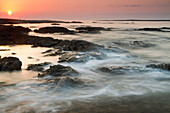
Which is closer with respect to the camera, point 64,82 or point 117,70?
point 64,82

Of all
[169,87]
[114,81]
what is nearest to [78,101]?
[114,81]

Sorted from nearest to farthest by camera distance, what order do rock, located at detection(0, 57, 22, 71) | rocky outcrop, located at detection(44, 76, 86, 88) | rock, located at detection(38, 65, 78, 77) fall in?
rocky outcrop, located at detection(44, 76, 86, 88) → rock, located at detection(38, 65, 78, 77) → rock, located at detection(0, 57, 22, 71)

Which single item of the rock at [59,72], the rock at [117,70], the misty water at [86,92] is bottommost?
the misty water at [86,92]

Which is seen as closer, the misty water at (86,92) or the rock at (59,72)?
the misty water at (86,92)

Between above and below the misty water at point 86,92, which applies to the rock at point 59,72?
above

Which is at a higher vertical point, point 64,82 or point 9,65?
point 9,65

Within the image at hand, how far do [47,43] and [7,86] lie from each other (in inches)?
485

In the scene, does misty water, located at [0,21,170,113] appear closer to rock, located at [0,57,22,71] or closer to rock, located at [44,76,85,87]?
rock, located at [44,76,85,87]

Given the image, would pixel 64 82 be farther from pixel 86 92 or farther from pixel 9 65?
pixel 9 65

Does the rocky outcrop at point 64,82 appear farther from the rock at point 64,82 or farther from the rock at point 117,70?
the rock at point 117,70

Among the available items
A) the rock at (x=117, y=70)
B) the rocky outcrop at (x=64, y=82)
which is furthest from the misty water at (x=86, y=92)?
the rock at (x=117, y=70)

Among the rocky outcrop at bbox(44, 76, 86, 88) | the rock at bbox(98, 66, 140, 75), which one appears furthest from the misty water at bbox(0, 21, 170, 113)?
the rock at bbox(98, 66, 140, 75)

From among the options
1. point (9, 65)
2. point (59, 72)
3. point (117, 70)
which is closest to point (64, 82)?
point (59, 72)

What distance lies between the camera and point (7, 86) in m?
6.88
